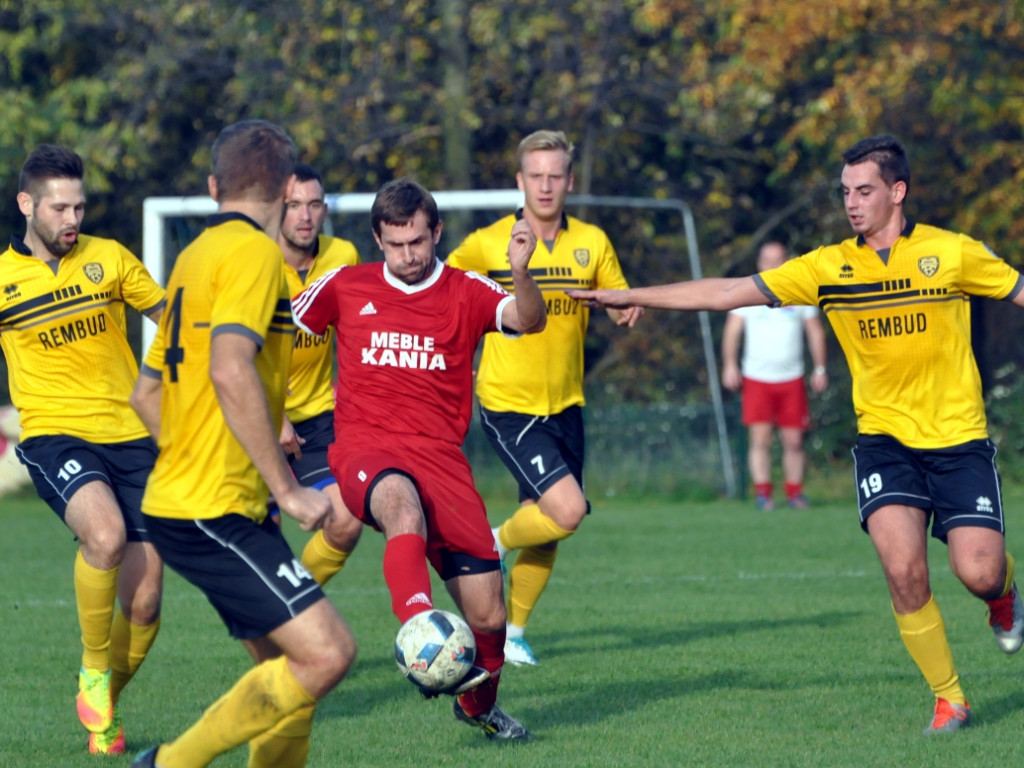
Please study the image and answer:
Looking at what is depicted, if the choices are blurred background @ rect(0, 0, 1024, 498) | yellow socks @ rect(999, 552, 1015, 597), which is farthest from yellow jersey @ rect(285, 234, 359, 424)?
blurred background @ rect(0, 0, 1024, 498)

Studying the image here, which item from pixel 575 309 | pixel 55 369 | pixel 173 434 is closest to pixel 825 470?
pixel 575 309

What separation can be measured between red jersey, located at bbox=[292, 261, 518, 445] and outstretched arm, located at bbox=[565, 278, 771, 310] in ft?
1.47

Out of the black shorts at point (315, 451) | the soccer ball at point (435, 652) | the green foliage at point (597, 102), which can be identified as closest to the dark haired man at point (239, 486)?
the soccer ball at point (435, 652)

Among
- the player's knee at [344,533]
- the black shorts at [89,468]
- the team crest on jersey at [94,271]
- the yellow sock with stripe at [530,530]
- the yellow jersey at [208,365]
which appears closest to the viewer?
the yellow jersey at [208,365]

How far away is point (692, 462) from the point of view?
15.7 meters

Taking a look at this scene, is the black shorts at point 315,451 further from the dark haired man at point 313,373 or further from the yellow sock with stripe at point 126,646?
the yellow sock with stripe at point 126,646

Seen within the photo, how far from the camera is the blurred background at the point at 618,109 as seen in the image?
679 inches

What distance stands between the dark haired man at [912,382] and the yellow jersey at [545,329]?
4.68 feet

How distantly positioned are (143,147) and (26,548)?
8.29 m

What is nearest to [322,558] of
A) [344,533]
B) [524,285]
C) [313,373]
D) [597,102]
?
[344,533]

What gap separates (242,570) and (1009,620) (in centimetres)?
343

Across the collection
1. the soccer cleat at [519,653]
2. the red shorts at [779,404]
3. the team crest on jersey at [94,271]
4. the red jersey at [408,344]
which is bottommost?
the red shorts at [779,404]

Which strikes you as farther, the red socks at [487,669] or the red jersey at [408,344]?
the red jersey at [408,344]

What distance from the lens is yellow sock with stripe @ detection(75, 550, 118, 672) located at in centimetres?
596
